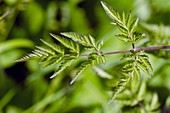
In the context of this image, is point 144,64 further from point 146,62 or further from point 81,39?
point 81,39

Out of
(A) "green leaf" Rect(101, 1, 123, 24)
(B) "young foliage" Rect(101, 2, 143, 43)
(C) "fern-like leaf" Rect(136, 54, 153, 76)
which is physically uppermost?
(A) "green leaf" Rect(101, 1, 123, 24)

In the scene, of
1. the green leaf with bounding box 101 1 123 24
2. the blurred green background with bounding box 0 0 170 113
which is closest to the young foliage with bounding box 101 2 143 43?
the green leaf with bounding box 101 1 123 24

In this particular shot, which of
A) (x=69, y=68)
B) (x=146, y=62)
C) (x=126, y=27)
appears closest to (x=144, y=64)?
(x=146, y=62)

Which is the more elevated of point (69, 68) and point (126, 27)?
point (126, 27)

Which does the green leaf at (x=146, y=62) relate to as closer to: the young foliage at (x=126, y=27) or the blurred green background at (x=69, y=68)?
the young foliage at (x=126, y=27)

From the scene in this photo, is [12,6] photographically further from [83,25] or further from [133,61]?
[133,61]

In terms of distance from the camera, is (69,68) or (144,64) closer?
(144,64)

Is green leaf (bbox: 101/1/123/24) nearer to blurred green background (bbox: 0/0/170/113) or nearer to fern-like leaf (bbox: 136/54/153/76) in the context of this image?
fern-like leaf (bbox: 136/54/153/76)

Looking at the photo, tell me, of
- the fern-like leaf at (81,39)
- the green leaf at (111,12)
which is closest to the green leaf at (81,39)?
the fern-like leaf at (81,39)
